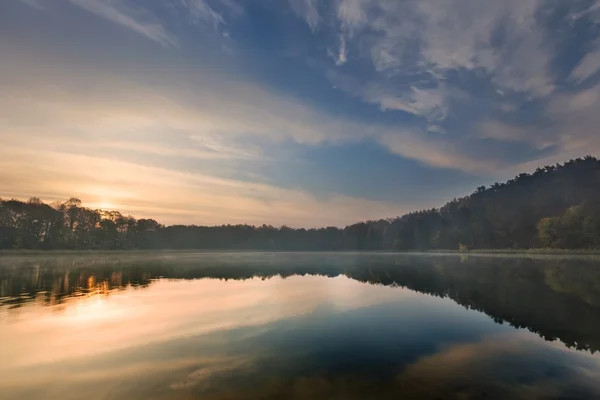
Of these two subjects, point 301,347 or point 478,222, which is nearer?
point 301,347

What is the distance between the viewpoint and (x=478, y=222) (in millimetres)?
144500

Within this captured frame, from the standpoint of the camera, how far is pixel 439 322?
61.9ft

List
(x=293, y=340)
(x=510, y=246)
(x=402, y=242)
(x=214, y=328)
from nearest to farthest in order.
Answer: (x=293, y=340) → (x=214, y=328) → (x=510, y=246) → (x=402, y=242)

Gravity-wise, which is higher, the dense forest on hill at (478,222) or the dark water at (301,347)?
the dense forest on hill at (478,222)

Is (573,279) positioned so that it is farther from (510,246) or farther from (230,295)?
(510,246)

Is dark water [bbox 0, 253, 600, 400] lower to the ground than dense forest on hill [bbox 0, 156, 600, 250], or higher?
lower

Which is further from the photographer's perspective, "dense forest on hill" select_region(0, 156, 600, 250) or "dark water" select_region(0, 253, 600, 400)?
"dense forest on hill" select_region(0, 156, 600, 250)

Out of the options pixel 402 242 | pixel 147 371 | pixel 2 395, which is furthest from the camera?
pixel 402 242

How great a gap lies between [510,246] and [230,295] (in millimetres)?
141158

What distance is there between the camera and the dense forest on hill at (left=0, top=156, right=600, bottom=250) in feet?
323

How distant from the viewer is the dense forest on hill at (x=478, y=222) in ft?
323

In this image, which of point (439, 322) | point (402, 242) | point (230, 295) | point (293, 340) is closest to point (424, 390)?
point (293, 340)

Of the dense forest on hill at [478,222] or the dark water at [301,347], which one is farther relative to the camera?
the dense forest on hill at [478,222]

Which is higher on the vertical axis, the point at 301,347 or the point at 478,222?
the point at 478,222
